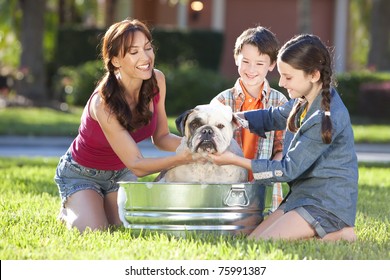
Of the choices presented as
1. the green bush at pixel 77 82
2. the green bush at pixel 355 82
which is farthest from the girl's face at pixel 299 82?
the green bush at pixel 355 82

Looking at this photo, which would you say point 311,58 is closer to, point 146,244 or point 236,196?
point 236,196

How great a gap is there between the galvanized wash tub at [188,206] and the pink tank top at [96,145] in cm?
78

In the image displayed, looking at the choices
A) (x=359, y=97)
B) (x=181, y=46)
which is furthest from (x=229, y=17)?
(x=359, y=97)

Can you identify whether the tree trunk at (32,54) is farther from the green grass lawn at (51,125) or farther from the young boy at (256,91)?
the young boy at (256,91)

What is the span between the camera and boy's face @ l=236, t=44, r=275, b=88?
20.1ft

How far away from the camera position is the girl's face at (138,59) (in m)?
5.81

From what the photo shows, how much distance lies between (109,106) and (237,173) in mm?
971

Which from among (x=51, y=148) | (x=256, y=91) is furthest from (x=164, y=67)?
(x=256, y=91)

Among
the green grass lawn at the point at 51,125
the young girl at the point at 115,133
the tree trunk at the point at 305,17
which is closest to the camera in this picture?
the young girl at the point at 115,133

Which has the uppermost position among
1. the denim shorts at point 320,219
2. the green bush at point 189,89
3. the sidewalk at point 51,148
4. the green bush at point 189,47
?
the denim shorts at point 320,219

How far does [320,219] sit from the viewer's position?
17.4 feet

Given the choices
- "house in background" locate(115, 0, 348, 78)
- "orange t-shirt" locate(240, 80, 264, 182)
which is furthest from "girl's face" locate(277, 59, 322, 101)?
"house in background" locate(115, 0, 348, 78)

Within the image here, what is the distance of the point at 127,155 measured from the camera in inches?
225

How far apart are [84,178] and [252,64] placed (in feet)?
4.81
